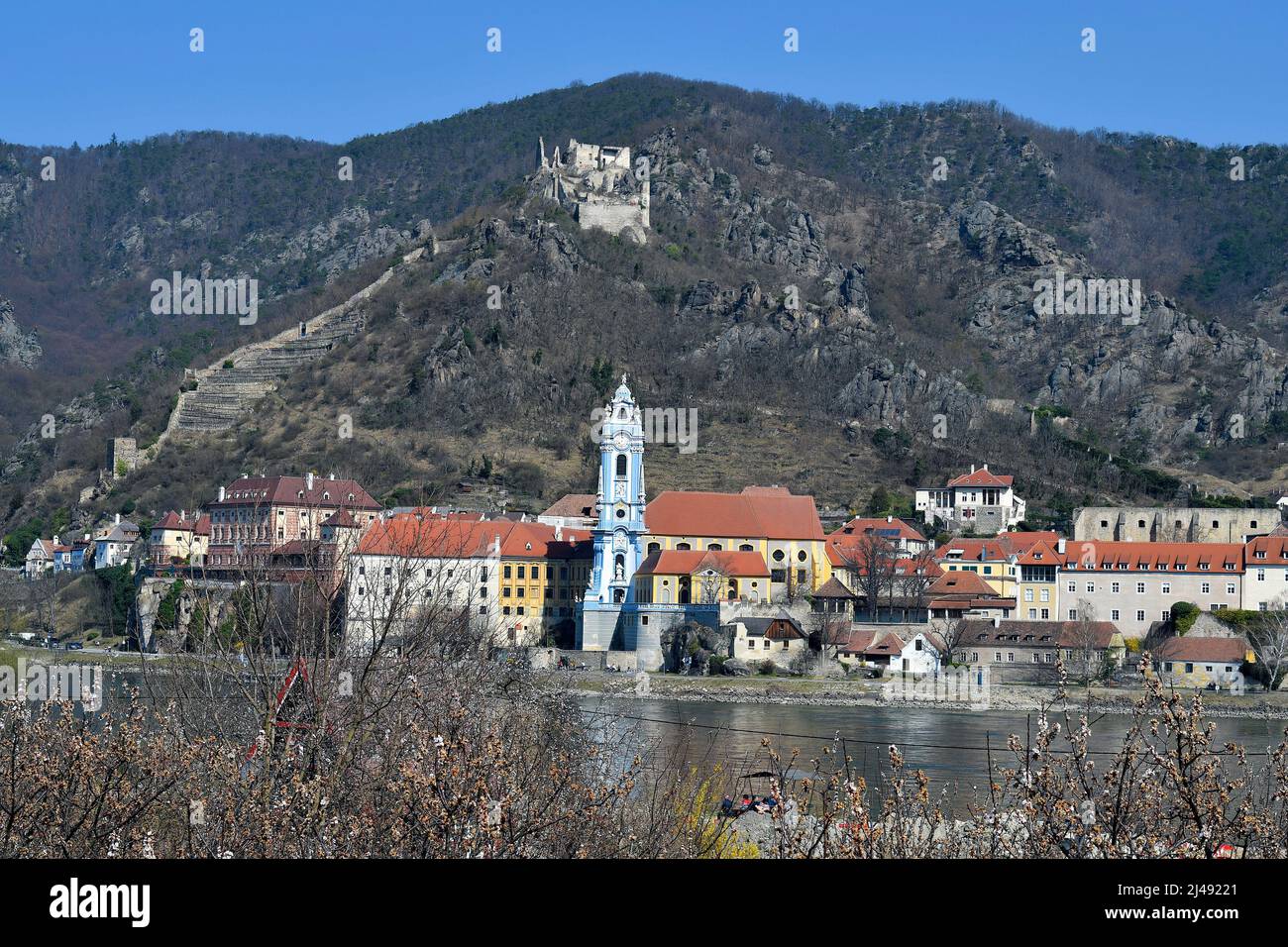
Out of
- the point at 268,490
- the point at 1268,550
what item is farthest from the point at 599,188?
the point at 1268,550

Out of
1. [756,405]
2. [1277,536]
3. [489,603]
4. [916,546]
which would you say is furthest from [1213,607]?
[756,405]

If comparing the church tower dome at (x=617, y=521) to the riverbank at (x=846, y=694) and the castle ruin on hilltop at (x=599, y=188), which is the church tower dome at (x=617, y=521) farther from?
the castle ruin on hilltop at (x=599, y=188)

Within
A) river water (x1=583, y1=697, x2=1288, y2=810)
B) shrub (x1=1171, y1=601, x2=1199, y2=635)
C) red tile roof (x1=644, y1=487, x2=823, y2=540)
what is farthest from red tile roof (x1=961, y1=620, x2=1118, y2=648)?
red tile roof (x1=644, y1=487, x2=823, y2=540)

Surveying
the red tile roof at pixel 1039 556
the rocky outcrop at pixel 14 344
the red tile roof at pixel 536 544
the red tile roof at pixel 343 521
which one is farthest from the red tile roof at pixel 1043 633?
the rocky outcrop at pixel 14 344

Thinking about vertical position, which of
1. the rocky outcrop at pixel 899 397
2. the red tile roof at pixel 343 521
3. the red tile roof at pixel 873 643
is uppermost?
the rocky outcrop at pixel 899 397

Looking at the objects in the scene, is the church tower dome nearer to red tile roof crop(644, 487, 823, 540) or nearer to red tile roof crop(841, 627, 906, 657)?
red tile roof crop(644, 487, 823, 540)
